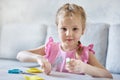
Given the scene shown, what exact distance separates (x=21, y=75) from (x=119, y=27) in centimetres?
95

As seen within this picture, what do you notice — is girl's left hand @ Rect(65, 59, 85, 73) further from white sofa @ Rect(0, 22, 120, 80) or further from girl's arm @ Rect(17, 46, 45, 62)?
white sofa @ Rect(0, 22, 120, 80)

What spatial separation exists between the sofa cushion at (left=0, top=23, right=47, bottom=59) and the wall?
184 millimetres

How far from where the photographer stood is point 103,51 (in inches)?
72.2

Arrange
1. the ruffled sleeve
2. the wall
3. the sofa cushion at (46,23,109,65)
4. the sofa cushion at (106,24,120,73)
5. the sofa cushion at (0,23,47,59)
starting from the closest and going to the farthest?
the ruffled sleeve < the sofa cushion at (106,24,120,73) < the sofa cushion at (46,23,109,65) < the wall < the sofa cushion at (0,23,47,59)

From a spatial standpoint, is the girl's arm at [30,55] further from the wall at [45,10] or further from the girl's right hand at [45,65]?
the wall at [45,10]

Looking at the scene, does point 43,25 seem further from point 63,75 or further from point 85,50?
point 63,75

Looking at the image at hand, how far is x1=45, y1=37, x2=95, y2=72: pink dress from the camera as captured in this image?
52.1 inches

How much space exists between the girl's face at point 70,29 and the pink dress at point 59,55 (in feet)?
0.28

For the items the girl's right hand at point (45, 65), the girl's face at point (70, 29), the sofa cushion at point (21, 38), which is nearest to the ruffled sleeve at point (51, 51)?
the girl's face at point (70, 29)

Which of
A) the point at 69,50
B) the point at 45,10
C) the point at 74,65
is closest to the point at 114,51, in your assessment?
the point at 69,50

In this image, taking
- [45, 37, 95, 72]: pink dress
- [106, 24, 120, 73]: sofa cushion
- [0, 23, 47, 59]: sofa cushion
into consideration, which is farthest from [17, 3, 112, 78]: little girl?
[0, 23, 47, 59]: sofa cushion

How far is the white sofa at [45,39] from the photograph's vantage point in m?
1.78

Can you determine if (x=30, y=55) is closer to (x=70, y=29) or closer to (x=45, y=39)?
(x=70, y=29)

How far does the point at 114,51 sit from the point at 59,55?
539 mm
